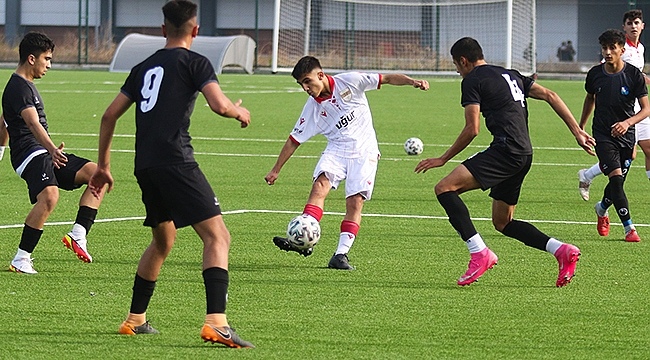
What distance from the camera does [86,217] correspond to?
9.71m

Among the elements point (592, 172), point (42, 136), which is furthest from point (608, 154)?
point (42, 136)

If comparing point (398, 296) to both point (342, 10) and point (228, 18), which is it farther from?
point (228, 18)

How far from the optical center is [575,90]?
37.4m

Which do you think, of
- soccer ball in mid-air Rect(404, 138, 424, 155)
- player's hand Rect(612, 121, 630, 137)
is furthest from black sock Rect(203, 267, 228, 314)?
soccer ball in mid-air Rect(404, 138, 424, 155)

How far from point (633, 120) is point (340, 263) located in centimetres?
347

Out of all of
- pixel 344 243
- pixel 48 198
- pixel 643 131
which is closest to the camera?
pixel 48 198

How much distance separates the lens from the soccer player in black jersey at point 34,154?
357 inches

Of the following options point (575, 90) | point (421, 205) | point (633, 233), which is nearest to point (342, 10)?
point (575, 90)

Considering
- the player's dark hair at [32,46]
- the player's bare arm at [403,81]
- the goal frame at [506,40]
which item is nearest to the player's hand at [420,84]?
the player's bare arm at [403,81]

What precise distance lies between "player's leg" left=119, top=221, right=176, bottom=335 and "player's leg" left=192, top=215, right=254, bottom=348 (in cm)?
35

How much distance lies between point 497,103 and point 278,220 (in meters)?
3.87

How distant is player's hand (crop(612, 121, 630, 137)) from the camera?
11.1 m

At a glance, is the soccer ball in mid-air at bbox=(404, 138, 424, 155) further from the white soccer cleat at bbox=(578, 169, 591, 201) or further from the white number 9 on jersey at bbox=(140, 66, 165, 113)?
the white number 9 on jersey at bbox=(140, 66, 165, 113)

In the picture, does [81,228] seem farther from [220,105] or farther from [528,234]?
[220,105]
